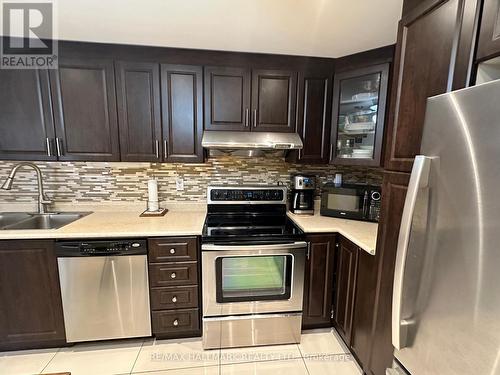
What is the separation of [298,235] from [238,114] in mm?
1114

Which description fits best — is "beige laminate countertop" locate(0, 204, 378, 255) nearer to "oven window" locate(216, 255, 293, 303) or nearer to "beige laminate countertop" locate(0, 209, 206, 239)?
"beige laminate countertop" locate(0, 209, 206, 239)

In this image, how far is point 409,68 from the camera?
1069mm

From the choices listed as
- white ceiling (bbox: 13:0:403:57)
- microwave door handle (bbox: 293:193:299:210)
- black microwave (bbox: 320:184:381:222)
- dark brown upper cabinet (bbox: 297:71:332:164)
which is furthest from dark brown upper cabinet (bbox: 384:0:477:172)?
microwave door handle (bbox: 293:193:299:210)

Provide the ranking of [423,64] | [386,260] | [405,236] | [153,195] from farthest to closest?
[153,195] < [386,260] < [423,64] < [405,236]

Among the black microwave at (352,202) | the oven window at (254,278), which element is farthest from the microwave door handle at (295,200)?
the oven window at (254,278)

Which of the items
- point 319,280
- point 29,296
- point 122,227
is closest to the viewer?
point 29,296

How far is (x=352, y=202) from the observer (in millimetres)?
2018

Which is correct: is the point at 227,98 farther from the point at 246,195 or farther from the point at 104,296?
the point at 104,296

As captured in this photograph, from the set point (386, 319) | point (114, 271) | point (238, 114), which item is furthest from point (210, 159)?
point (386, 319)

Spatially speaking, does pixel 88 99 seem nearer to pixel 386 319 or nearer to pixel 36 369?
pixel 36 369

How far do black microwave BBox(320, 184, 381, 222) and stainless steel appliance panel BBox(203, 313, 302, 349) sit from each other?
924 millimetres

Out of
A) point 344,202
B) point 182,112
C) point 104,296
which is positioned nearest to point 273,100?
point 182,112

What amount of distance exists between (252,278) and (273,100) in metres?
1.48

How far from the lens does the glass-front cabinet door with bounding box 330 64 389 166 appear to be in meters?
1.78
